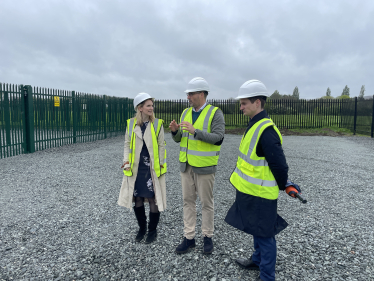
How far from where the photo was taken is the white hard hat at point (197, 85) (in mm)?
2947

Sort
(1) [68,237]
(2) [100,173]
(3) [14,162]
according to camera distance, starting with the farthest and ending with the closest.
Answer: (3) [14,162]
(2) [100,173]
(1) [68,237]

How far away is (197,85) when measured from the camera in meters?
2.96

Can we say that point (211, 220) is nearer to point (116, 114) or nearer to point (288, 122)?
point (116, 114)

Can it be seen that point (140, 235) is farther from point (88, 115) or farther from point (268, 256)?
point (88, 115)

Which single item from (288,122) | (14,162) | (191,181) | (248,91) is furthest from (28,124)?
(288,122)

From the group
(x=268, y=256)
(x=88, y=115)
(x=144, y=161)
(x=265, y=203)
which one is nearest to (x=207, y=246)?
(x=268, y=256)

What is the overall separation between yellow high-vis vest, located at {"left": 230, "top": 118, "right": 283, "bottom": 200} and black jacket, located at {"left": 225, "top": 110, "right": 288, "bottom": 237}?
38 mm

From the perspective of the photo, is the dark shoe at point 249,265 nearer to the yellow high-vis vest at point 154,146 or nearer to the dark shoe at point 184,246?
the dark shoe at point 184,246

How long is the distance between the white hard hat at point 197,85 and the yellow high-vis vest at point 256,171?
2.77 feet

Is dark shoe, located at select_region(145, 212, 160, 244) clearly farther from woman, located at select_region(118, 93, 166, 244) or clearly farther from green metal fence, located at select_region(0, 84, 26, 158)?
green metal fence, located at select_region(0, 84, 26, 158)

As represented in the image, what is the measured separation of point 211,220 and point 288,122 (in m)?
20.2

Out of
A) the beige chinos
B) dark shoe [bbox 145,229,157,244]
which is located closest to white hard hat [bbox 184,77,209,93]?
the beige chinos

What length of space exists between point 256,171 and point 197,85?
121 cm

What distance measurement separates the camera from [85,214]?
14.1 feet
